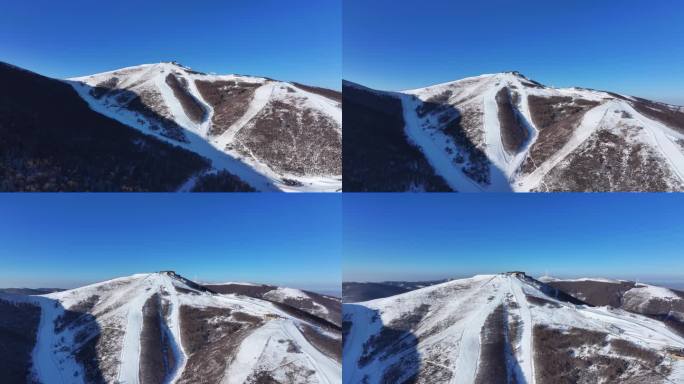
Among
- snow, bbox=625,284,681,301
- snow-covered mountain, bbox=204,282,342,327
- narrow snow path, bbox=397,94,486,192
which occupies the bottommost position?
snow-covered mountain, bbox=204,282,342,327

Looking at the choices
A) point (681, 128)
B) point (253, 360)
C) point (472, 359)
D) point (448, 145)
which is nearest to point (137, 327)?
point (253, 360)

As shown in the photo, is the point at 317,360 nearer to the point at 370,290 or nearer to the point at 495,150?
the point at 370,290

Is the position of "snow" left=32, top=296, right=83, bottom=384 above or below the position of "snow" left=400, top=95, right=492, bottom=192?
below

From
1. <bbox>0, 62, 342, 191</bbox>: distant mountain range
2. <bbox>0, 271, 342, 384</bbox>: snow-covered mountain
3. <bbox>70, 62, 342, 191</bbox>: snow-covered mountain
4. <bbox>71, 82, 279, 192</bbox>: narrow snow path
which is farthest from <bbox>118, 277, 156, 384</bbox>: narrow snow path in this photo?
<bbox>71, 82, 279, 192</bbox>: narrow snow path

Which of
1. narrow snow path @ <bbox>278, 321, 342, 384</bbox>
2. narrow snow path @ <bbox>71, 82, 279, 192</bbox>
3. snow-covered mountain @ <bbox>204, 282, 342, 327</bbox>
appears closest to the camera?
narrow snow path @ <bbox>278, 321, 342, 384</bbox>

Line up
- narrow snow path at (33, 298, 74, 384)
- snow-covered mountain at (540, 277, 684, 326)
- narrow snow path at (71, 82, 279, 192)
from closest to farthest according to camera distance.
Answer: narrow snow path at (33, 298, 74, 384) → snow-covered mountain at (540, 277, 684, 326) → narrow snow path at (71, 82, 279, 192)

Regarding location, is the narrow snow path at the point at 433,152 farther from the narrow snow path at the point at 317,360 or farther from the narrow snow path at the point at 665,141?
the narrow snow path at the point at 317,360

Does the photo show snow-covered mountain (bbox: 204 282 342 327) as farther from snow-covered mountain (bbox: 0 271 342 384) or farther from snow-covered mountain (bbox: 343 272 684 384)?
snow-covered mountain (bbox: 343 272 684 384)

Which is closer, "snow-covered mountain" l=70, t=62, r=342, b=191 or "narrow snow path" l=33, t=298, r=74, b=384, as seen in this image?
"narrow snow path" l=33, t=298, r=74, b=384
